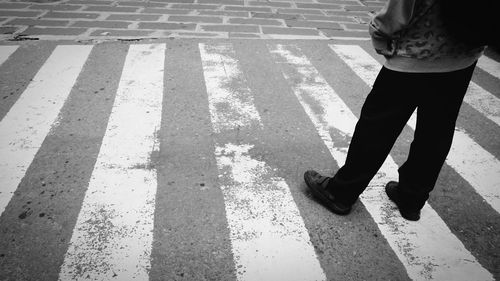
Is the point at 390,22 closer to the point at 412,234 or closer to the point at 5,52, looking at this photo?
the point at 412,234

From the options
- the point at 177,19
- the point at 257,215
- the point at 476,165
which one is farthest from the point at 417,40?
the point at 177,19

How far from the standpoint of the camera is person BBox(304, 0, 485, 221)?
1564 mm

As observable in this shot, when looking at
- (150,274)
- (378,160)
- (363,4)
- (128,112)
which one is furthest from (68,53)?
(363,4)

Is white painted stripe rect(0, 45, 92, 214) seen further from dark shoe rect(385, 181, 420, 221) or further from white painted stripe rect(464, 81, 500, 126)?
white painted stripe rect(464, 81, 500, 126)

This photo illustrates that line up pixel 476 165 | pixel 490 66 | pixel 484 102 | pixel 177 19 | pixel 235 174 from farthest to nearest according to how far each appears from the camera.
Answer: pixel 177 19 < pixel 490 66 < pixel 484 102 < pixel 476 165 < pixel 235 174

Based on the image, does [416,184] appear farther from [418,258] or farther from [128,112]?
[128,112]

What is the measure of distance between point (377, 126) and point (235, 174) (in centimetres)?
119

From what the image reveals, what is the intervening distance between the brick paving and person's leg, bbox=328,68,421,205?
3564 mm

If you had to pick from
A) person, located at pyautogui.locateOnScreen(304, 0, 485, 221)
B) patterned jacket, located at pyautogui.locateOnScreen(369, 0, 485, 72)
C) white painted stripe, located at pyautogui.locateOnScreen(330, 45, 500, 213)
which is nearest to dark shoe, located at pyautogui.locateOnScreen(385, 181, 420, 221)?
person, located at pyautogui.locateOnScreen(304, 0, 485, 221)

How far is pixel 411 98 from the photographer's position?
175 cm

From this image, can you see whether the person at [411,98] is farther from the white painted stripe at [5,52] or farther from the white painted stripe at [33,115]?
the white painted stripe at [5,52]

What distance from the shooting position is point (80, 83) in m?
3.67

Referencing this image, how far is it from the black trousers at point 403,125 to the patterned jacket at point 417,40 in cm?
6

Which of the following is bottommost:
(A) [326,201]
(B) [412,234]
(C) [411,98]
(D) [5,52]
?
(B) [412,234]
